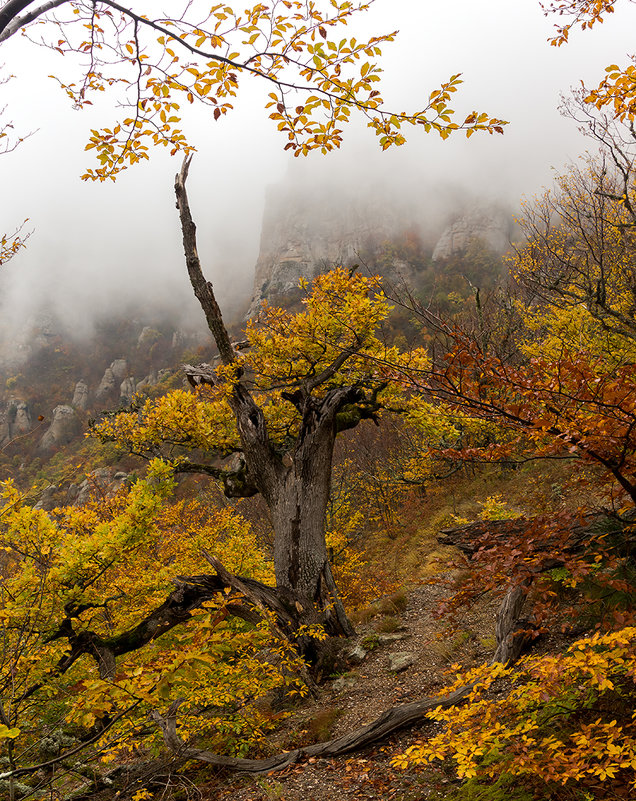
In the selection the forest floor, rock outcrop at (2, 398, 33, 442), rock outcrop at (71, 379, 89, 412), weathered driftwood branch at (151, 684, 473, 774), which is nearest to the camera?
the forest floor

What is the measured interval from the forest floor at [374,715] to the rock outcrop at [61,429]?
2341 inches

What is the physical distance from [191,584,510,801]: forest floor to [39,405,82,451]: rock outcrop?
5947 cm

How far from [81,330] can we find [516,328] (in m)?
90.8

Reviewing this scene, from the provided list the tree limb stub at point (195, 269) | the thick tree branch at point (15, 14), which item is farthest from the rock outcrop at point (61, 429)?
the thick tree branch at point (15, 14)

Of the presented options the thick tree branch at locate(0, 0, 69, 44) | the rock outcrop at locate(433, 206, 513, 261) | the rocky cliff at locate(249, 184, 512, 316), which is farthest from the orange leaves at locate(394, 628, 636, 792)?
the rock outcrop at locate(433, 206, 513, 261)

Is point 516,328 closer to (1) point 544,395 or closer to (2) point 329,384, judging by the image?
(2) point 329,384

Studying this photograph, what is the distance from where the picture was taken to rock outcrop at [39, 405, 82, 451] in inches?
2215

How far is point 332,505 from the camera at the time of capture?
12406 mm

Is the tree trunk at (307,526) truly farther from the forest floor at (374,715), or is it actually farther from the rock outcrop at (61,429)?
the rock outcrop at (61,429)

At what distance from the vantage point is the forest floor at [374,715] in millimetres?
3432

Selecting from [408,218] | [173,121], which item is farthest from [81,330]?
[173,121]

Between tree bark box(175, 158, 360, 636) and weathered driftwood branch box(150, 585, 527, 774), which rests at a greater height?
tree bark box(175, 158, 360, 636)

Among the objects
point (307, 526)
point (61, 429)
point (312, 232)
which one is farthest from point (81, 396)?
point (307, 526)

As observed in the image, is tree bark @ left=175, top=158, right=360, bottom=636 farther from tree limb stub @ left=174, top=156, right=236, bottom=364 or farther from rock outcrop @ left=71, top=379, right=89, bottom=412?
rock outcrop @ left=71, top=379, right=89, bottom=412
